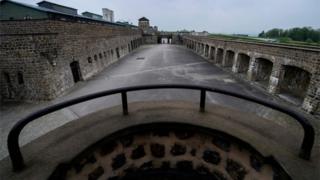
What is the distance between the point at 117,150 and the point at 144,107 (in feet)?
2.59

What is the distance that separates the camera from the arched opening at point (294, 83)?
8595 millimetres

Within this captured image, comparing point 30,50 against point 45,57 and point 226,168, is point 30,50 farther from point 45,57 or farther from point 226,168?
point 226,168

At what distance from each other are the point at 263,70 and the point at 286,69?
2287 millimetres

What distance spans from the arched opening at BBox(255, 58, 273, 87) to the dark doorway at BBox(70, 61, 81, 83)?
1055 centimetres

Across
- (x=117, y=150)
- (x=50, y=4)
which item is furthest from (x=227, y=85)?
(x=50, y=4)

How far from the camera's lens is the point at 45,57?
8.74m

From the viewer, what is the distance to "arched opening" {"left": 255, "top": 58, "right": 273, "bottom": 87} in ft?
35.7

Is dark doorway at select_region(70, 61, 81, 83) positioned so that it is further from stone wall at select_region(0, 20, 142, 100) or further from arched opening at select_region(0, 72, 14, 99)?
arched opening at select_region(0, 72, 14, 99)

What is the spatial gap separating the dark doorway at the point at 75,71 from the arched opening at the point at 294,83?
432 inches

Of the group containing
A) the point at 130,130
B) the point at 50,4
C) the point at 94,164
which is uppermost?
the point at 50,4

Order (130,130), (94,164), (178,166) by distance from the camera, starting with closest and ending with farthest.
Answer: (94,164)
(130,130)
(178,166)

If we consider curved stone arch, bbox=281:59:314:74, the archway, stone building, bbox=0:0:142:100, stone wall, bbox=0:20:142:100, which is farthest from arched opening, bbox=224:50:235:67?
stone wall, bbox=0:20:142:100

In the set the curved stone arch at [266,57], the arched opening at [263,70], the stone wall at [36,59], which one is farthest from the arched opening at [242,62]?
the stone wall at [36,59]

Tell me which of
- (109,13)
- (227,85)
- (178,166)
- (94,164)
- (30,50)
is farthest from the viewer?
(109,13)
